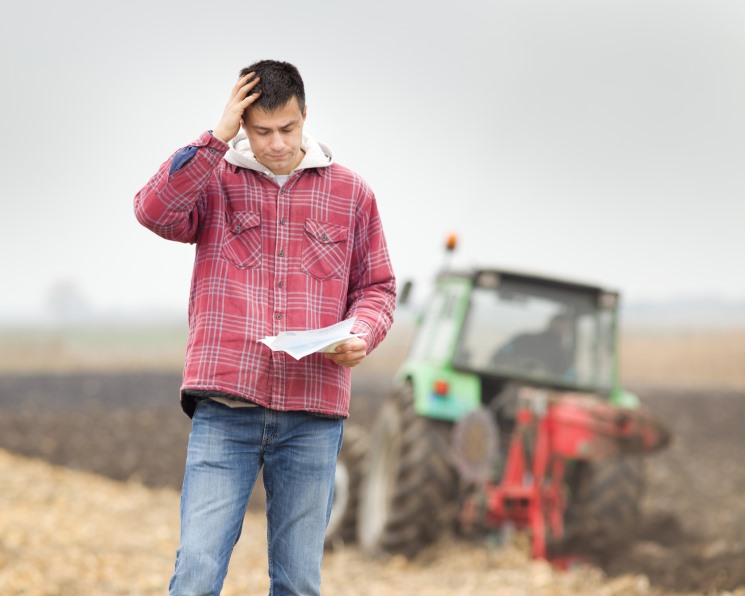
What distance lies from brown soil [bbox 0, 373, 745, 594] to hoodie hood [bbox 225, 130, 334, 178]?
11.7 feet

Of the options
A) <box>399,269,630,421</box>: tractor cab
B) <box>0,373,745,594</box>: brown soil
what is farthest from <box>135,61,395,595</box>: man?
<box>399,269,630,421</box>: tractor cab

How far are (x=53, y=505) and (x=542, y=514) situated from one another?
4.40 m

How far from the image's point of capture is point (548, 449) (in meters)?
6.24

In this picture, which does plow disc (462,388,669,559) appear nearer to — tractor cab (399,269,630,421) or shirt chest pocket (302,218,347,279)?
tractor cab (399,269,630,421)

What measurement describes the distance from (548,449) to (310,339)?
383 cm

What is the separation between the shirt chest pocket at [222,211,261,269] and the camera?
110 inches

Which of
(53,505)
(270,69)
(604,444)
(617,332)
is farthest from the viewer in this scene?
(53,505)

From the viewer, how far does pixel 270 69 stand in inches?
107

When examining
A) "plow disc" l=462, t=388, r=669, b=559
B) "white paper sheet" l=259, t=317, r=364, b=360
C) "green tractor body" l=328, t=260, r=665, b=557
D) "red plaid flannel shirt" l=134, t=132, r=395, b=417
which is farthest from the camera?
"green tractor body" l=328, t=260, r=665, b=557

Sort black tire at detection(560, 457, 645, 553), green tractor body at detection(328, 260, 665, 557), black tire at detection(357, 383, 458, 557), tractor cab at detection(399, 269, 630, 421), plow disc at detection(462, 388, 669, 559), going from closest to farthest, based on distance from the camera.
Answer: plow disc at detection(462, 388, 669, 559) < green tractor body at detection(328, 260, 665, 557) < black tire at detection(357, 383, 458, 557) < black tire at detection(560, 457, 645, 553) < tractor cab at detection(399, 269, 630, 421)

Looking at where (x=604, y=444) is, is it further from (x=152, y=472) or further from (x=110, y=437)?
(x=110, y=437)

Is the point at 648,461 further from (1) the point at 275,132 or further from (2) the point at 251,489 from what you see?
(1) the point at 275,132

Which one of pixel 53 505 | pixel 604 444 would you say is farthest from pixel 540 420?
pixel 53 505

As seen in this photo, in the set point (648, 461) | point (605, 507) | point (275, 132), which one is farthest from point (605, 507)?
point (648, 461)
